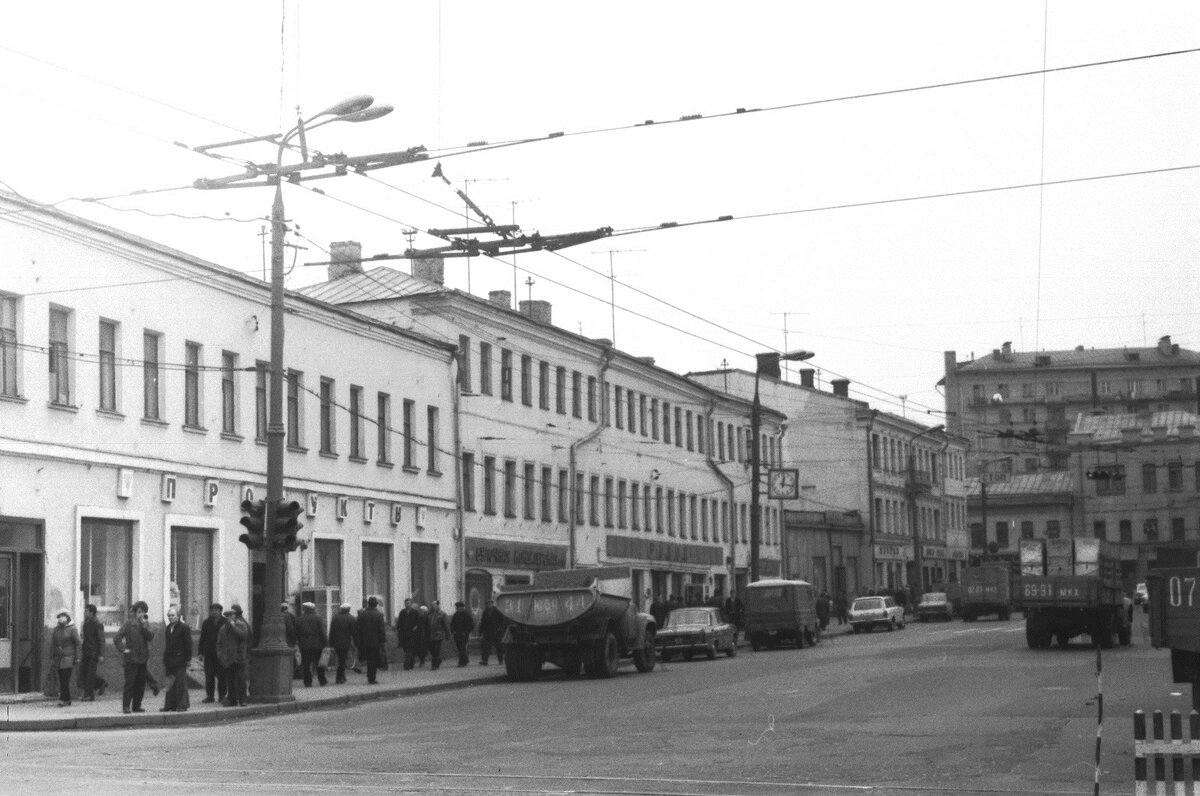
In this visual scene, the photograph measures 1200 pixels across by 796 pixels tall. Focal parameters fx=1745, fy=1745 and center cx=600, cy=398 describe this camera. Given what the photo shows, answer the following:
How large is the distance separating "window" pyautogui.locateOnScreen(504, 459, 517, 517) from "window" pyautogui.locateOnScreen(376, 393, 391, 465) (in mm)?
8208

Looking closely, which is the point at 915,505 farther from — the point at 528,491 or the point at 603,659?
the point at 603,659

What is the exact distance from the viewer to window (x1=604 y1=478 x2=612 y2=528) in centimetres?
6091

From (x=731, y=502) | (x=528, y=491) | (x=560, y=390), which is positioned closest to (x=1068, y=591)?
(x=528, y=491)

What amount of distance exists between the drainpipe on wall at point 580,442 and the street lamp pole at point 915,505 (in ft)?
108

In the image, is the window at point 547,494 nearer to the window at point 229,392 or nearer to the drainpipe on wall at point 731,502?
the drainpipe on wall at point 731,502

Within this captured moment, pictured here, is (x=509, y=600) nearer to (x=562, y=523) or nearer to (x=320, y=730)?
(x=320, y=730)

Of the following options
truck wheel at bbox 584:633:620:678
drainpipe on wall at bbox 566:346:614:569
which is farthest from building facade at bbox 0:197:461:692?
drainpipe on wall at bbox 566:346:614:569

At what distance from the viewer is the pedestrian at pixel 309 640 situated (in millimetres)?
32281

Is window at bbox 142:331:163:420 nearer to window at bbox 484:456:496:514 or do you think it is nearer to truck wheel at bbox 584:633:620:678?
truck wheel at bbox 584:633:620:678

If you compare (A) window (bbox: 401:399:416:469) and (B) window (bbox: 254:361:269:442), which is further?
(A) window (bbox: 401:399:416:469)

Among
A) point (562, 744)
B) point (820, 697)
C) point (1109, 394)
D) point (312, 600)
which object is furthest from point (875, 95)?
point (1109, 394)

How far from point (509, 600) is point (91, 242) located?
1075 cm

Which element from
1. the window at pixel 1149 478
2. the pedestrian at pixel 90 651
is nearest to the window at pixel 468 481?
the pedestrian at pixel 90 651

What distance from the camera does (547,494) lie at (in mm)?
55781
